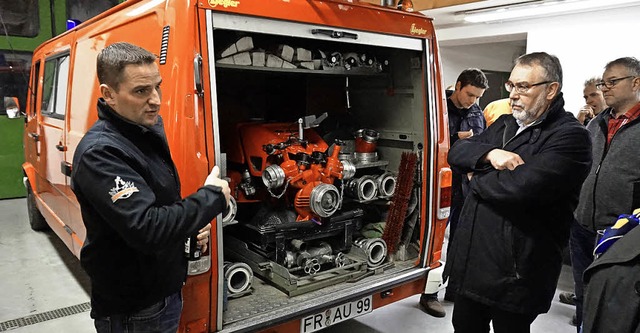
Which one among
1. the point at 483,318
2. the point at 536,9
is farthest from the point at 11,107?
the point at 536,9

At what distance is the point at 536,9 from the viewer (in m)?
6.16

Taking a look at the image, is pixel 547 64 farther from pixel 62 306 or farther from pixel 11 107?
pixel 11 107

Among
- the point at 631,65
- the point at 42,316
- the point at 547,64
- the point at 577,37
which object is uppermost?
the point at 577,37

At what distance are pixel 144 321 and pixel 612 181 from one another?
2.63 m

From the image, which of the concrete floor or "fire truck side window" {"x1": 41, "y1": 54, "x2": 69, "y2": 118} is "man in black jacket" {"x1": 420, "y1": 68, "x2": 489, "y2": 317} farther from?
"fire truck side window" {"x1": 41, "y1": 54, "x2": 69, "y2": 118}

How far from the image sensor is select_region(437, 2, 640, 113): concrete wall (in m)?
5.74

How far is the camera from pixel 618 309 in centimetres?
111

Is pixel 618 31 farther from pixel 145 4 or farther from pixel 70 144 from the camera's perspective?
pixel 70 144

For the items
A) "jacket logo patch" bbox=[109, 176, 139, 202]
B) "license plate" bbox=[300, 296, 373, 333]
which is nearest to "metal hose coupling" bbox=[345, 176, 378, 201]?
"license plate" bbox=[300, 296, 373, 333]

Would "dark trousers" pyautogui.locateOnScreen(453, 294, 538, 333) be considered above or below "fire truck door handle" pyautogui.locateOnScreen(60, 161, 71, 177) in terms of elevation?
below

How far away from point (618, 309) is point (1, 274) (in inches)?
192

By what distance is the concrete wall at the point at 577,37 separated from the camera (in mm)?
5738

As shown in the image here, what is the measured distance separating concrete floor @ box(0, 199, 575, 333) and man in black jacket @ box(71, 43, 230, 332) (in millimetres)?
2002

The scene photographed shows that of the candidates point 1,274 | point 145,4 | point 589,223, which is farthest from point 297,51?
point 1,274
